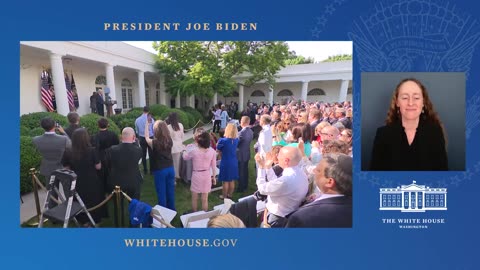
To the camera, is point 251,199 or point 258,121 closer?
point 251,199

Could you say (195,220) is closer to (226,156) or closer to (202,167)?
(202,167)

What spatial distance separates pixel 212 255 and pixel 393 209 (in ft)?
6.27

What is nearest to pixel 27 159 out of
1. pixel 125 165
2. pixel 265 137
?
pixel 125 165

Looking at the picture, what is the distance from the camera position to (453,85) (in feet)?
7.50

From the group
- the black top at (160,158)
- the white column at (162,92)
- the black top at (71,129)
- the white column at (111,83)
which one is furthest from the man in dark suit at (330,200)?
the black top at (71,129)

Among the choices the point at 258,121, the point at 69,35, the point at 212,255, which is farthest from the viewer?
the point at 258,121

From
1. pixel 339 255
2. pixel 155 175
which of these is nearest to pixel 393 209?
pixel 339 255

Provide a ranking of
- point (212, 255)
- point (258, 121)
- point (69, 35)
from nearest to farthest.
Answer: point (69, 35)
point (212, 255)
point (258, 121)

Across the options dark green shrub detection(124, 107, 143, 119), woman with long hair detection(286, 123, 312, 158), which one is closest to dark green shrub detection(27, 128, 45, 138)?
dark green shrub detection(124, 107, 143, 119)

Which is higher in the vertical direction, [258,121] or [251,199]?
[258,121]

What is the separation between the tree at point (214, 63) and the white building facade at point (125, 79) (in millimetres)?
83

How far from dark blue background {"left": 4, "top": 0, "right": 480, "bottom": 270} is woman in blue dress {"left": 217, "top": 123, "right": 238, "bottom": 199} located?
471 mm

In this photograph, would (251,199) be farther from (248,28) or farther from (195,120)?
(248,28)

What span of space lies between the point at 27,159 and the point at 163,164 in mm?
1327
